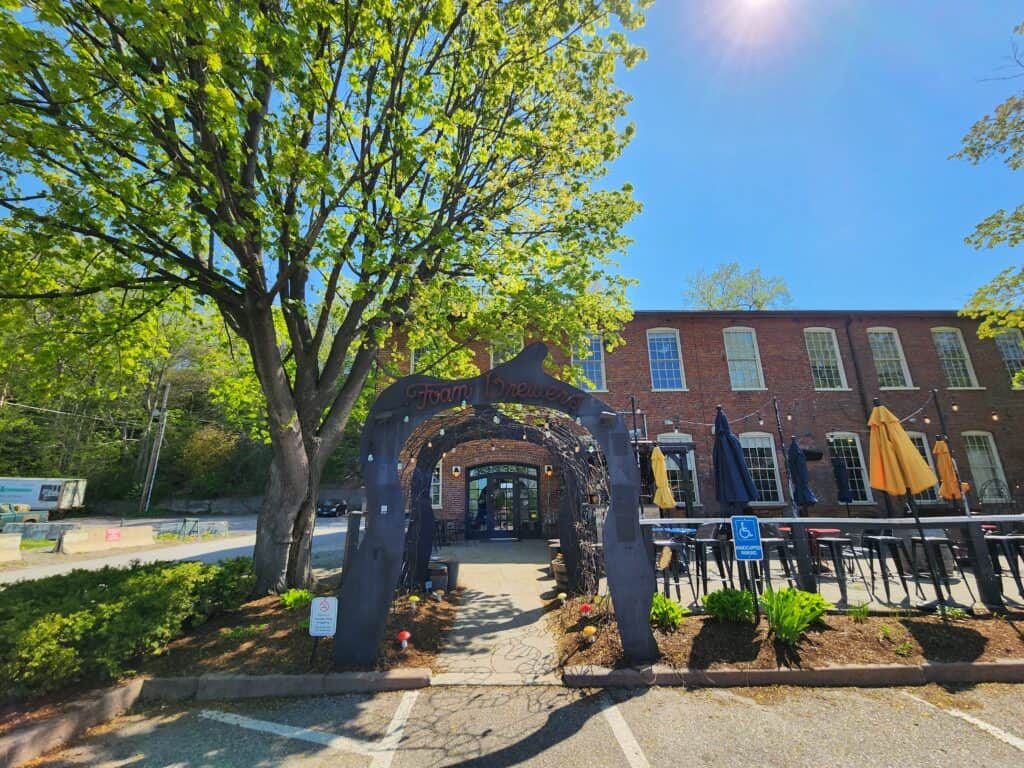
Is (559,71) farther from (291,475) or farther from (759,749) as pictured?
(759,749)

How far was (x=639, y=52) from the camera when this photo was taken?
786 cm

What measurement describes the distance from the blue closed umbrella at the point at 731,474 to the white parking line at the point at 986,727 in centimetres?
344

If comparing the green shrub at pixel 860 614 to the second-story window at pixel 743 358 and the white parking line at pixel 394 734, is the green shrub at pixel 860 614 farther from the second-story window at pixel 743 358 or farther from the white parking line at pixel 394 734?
the second-story window at pixel 743 358

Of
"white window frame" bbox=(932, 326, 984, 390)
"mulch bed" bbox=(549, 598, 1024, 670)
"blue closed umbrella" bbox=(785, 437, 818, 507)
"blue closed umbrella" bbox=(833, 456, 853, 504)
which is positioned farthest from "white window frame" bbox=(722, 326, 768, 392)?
"mulch bed" bbox=(549, 598, 1024, 670)

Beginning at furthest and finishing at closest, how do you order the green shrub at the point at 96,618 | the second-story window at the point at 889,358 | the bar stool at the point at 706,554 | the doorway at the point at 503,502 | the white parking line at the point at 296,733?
the second-story window at the point at 889,358
the doorway at the point at 503,502
the bar stool at the point at 706,554
the green shrub at the point at 96,618
the white parking line at the point at 296,733

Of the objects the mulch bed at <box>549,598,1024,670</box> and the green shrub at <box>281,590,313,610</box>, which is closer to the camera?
the mulch bed at <box>549,598,1024,670</box>

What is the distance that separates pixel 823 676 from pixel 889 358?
17004mm

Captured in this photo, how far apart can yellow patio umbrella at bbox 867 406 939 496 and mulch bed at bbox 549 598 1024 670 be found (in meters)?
1.61

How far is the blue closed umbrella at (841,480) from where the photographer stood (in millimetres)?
12945

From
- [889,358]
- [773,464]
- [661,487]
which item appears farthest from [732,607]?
[889,358]

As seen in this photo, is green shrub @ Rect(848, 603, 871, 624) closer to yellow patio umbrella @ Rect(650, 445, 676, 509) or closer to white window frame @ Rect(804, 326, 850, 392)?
yellow patio umbrella @ Rect(650, 445, 676, 509)

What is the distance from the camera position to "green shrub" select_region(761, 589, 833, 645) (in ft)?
15.4

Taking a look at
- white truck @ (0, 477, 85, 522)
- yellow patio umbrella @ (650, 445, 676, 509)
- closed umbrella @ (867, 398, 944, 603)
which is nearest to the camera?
closed umbrella @ (867, 398, 944, 603)

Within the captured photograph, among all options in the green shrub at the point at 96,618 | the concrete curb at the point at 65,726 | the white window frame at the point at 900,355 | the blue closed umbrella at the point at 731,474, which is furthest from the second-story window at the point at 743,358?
the concrete curb at the point at 65,726
